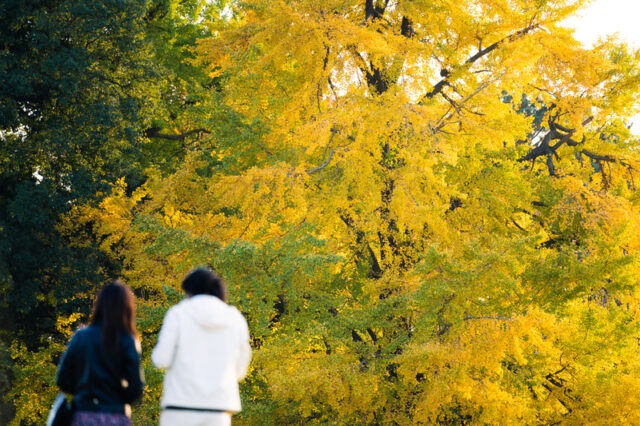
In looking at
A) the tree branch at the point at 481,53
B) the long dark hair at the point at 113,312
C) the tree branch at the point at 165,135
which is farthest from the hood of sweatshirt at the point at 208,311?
the tree branch at the point at 165,135

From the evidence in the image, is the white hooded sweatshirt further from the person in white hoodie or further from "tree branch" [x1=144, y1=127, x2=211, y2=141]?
"tree branch" [x1=144, y1=127, x2=211, y2=141]

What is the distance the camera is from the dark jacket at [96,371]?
3529 millimetres

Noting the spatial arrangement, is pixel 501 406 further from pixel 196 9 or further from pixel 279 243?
pixel 196 9

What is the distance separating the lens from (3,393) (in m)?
18.4

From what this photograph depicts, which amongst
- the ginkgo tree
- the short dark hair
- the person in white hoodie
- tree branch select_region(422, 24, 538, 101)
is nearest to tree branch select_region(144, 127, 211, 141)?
the ginkgo tree

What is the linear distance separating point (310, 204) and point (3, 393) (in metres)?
10.9

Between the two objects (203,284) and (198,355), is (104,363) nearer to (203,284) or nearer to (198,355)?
(198,355)

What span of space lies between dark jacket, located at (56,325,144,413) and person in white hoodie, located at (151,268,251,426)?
0.59ft

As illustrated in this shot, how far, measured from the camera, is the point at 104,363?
3.54 meters

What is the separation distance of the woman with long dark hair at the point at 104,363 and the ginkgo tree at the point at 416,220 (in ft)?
18.4

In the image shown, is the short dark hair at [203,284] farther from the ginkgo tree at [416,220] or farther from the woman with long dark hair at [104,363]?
the ginkgo tree at [416,220]

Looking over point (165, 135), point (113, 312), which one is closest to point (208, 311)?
point (113, 312)

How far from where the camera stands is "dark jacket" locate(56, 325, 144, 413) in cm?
353

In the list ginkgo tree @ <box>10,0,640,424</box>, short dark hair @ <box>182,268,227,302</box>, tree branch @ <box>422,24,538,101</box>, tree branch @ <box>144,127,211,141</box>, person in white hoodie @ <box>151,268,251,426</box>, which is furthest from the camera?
tree branch @ <box>144,127,211,141</box>
